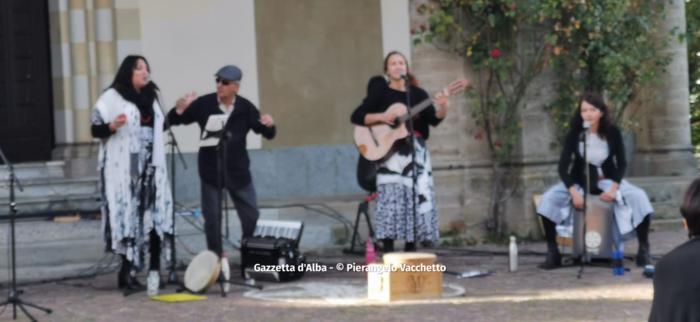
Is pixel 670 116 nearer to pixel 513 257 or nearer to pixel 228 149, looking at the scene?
pixel 513 257

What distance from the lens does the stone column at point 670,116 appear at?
1592 centimetres

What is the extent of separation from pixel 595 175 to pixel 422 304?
2803 millimetres

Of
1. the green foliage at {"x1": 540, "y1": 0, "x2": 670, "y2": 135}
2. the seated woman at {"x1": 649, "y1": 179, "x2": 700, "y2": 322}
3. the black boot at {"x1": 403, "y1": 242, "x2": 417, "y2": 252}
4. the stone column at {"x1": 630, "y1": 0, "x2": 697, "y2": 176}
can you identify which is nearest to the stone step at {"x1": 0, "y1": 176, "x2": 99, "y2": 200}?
the black boot at {"x1": 403, "y1": 242, "x2": 417, "y2": 252}

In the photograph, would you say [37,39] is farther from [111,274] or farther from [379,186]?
[379,186]

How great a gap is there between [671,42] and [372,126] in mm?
5696

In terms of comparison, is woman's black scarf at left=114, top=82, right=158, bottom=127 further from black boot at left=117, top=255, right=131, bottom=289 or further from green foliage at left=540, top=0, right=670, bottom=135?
green foliage at left=540, top=0, right=670, bottom=135

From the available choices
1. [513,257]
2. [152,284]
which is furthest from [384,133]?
[152,284]

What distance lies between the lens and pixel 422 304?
970cm

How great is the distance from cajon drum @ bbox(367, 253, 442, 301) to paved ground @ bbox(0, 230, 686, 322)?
0.48 feet

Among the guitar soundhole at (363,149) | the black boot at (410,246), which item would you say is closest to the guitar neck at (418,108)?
the guitar soundhole at (363,149)

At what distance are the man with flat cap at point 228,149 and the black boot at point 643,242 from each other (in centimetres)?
324

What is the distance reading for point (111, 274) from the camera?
1213 centimetres

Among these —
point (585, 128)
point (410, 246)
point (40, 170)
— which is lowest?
point (410, 246)

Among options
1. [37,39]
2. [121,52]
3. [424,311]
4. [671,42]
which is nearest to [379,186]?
[424,311]
